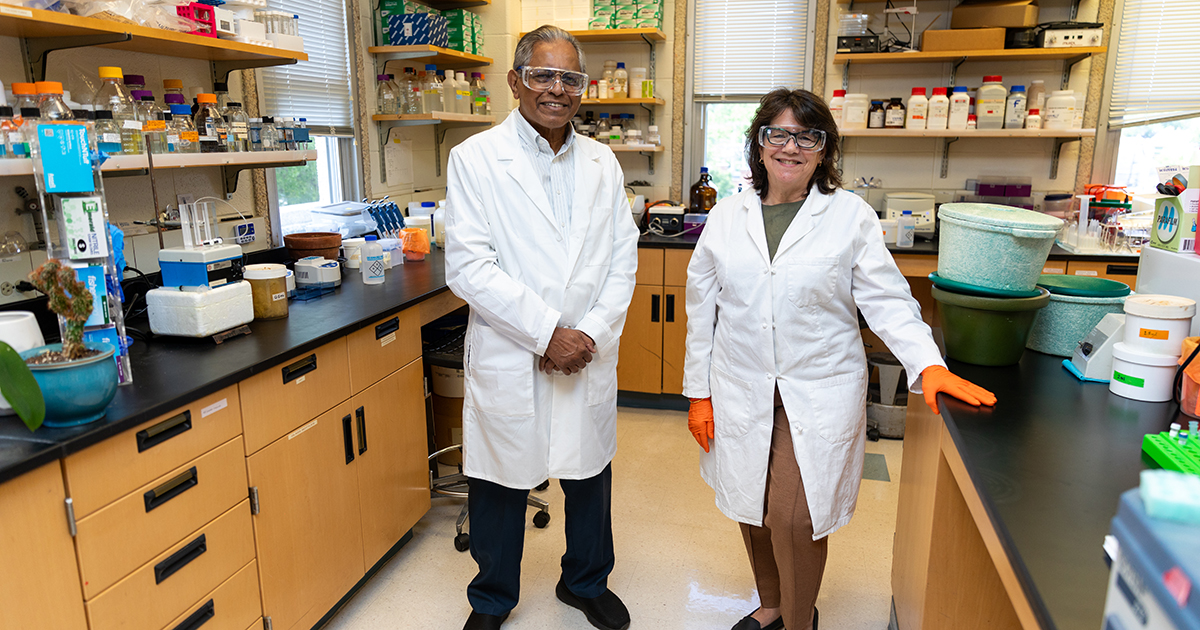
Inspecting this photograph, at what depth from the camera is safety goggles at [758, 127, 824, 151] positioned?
169 centimetres

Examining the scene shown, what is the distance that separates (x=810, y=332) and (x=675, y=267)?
195 cm

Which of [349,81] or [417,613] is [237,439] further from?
[349,81]

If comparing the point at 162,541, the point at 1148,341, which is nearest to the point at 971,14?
the point at 1148,341

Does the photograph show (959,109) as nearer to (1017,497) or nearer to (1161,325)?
(1161,325)

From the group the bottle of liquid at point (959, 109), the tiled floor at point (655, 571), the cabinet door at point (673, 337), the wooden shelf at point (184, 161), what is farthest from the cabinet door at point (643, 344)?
the wooden shelf at point (184, 161)

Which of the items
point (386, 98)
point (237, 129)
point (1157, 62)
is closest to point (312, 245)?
point (237, 129)

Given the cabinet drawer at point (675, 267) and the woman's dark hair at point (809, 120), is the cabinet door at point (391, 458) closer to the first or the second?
the woman's dark hair at point (809, 120)

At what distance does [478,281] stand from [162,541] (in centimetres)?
86

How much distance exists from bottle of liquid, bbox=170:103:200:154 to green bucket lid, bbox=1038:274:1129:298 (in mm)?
2327

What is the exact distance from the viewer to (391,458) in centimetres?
233

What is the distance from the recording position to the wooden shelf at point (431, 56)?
325cm

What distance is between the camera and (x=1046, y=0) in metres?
3.62

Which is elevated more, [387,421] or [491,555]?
[387,421]

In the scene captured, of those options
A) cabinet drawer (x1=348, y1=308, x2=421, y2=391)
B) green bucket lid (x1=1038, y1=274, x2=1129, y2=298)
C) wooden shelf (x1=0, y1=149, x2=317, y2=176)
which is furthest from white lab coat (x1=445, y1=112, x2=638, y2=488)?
green bucket lid (x1=1038, y1=274, x2=1129, y2=298)
